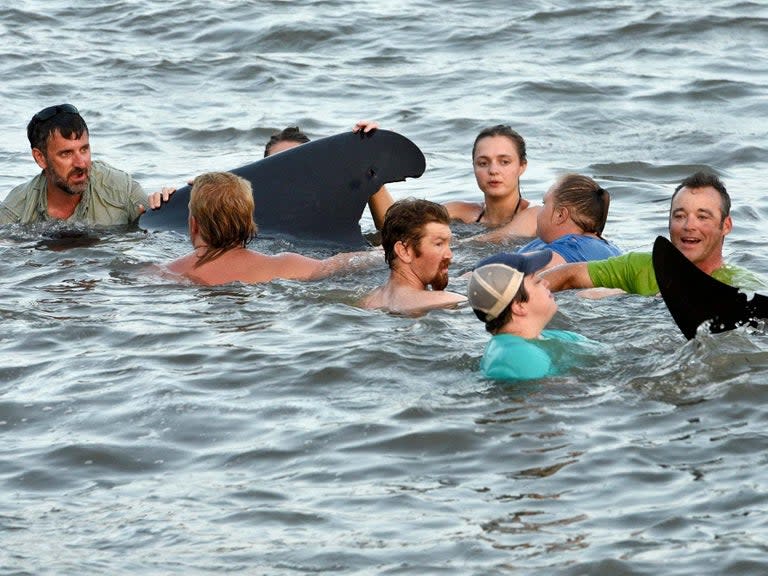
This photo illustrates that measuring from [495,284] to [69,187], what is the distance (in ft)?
15.9

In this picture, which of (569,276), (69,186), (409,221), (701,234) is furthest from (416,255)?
(69,186)

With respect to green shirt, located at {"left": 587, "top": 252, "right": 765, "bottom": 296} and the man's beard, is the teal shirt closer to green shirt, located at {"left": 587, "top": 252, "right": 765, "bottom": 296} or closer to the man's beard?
green shirt, located at {"left": 587, "top": 252, "right": 765, "bottom": 296}

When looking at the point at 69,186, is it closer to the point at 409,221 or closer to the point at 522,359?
the point at 409,221

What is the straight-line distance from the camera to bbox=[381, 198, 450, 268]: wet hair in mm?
7727

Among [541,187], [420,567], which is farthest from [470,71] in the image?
[420,567]

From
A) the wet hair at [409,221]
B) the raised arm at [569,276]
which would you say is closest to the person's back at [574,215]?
the raised arm at [569,276]

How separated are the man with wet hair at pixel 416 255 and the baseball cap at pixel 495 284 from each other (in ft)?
4.09

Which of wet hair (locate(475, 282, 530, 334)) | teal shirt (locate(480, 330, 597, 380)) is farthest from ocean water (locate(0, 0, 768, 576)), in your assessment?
wet hair (locate(475, 282, 530, 334))

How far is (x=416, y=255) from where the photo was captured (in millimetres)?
7797

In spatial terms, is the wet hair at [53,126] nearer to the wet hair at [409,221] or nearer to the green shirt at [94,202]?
the green shirt at [94,202]

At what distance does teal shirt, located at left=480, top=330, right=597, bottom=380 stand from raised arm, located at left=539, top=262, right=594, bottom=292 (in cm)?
172

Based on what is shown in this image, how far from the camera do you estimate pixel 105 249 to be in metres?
9.99

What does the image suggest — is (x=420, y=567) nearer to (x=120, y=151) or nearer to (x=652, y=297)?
(x=652, y=297)

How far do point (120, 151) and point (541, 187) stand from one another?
4.43 m
